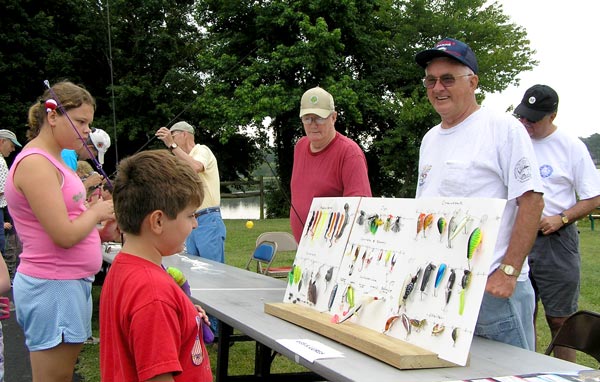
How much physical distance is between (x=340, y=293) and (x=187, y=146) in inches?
134

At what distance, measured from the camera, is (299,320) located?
2318mm

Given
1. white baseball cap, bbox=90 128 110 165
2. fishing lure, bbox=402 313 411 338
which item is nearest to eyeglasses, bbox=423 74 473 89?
fishing lure, bbox=402 313 411 338

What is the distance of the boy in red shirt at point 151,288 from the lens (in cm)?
145

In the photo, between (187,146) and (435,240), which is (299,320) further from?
(187,146)

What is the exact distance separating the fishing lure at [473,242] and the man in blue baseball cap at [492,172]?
33 centimetres

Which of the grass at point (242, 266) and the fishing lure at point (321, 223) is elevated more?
the fishing lure at point (321, 223)

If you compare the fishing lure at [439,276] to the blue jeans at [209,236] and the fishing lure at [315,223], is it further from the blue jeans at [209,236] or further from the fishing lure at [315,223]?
the blue jeans at [209,236]

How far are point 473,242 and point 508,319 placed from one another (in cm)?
52

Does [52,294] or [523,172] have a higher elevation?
[523,172]

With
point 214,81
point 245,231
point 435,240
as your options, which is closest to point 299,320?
point 435,240

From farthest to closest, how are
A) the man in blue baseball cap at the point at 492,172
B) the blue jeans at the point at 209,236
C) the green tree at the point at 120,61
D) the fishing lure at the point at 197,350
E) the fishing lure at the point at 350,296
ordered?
1. the green tree at the point at 120,61
2. the blue jeans at the point at 209,236
3. the fishing lure at the point at 350,296
4. the man in blue baseball cap at the point at 492,172
5. the fishing lure at the point at 197,350

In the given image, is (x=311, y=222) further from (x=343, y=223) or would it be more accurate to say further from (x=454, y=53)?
(x=454, y=53)

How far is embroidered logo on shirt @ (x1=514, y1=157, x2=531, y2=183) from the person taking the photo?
2.08m

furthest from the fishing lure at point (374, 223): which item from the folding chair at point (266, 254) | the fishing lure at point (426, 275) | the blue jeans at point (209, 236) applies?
the folding chair at point (266, 254)
